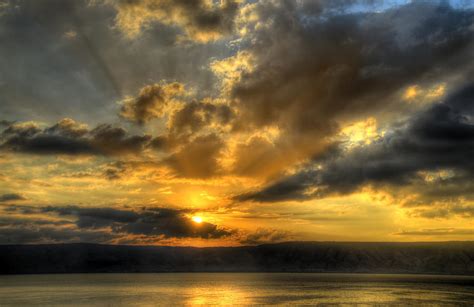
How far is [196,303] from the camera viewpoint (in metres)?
126

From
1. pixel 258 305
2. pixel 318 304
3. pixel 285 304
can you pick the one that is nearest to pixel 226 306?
pixel 258 305

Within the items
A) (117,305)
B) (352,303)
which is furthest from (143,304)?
(352,303)

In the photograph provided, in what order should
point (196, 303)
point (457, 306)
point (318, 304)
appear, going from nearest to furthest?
1. point (457, 306)
2. point (318, 304)
3. point (196, 303)

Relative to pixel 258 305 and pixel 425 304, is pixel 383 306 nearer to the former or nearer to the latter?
pixel 425 304

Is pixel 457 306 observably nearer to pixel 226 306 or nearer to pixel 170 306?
pixel 226 306

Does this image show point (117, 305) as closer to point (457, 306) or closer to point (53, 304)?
point (53, 304)

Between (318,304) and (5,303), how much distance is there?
88.6 m

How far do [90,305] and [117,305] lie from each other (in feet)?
22.8

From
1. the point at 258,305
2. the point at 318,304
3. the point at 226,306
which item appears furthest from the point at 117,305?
the point at 318,304

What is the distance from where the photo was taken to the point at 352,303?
12212 centimetres

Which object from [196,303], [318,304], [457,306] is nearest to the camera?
[457,306]

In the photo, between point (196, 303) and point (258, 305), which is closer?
point (258, 305)

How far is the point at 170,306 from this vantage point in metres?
115

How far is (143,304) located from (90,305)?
13.8 metres
